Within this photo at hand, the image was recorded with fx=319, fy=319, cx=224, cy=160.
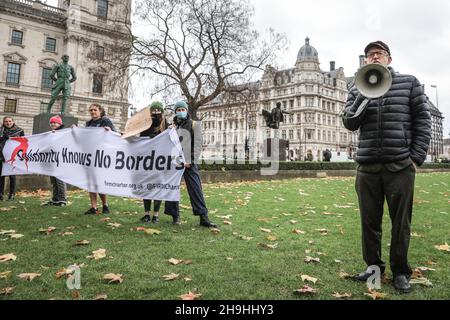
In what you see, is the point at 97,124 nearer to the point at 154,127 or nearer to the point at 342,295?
the point at 154,127

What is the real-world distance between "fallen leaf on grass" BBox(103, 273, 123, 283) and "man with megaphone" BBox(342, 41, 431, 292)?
243 centimetres

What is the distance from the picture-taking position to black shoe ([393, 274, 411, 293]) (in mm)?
3041

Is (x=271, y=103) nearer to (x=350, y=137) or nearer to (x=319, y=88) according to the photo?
(x=319, y=88)

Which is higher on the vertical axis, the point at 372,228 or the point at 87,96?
the point at 87,96

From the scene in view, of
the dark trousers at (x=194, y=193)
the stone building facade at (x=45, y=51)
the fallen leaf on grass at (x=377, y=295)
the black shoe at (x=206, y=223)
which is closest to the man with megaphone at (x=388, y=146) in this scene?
the fallen leaf on grass at (x=377, y=295)

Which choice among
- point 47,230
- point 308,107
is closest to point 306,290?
point 47,230

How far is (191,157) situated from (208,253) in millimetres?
2189

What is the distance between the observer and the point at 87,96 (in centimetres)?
4797

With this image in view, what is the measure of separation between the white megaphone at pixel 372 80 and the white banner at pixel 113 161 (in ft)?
10.6

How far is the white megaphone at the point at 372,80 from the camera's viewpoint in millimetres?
3172

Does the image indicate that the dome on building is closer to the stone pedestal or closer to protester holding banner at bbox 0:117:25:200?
the stone pedestal
